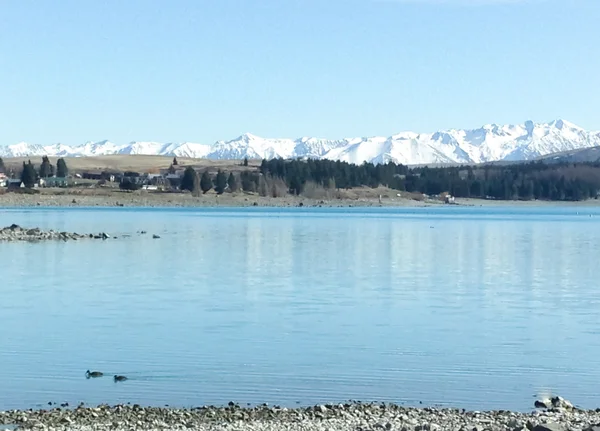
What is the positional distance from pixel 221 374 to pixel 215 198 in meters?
132

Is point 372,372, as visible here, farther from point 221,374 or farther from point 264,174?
point 264,174

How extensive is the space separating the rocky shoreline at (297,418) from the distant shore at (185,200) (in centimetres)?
11569

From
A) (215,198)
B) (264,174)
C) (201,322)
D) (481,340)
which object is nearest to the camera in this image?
(481,340)

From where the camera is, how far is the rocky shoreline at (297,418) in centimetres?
1156

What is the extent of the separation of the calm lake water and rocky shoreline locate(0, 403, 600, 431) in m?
0.84

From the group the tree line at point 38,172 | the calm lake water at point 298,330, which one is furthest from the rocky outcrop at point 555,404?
the tree line at point 38,172

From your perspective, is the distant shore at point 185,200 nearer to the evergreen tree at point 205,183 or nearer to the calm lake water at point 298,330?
the evergreen tree at point 205,183

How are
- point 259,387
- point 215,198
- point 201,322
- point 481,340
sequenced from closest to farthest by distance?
1. point 259,387
2. point 481,340
3. point 201,322
4. point 215,198

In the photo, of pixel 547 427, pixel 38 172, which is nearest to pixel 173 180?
pixel 38 172

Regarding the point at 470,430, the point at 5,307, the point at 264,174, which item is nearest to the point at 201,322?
the point at 5,307

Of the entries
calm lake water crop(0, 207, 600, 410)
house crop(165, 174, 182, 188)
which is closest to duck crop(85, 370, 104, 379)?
calm lake water crop(0, 207, 600, 410)

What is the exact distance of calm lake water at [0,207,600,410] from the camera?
1451cm

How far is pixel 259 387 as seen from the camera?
14539 millimetres

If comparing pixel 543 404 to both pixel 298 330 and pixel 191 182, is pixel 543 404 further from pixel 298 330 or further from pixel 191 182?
pixel 191 182
